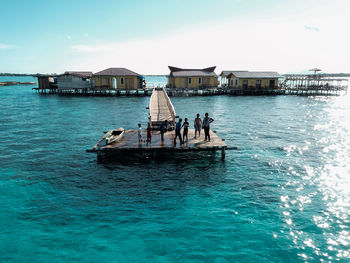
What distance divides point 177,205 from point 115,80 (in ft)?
193

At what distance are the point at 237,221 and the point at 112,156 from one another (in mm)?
11431

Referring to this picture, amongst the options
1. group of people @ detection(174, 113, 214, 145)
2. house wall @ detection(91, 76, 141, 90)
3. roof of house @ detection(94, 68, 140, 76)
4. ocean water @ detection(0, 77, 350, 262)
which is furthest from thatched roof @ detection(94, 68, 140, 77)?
group of people @ detection(174, 113, 214, 145)

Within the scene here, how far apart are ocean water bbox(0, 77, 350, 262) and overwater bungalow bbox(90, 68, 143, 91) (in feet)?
145

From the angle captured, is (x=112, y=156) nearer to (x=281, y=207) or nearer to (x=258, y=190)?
(x=258, y=190)

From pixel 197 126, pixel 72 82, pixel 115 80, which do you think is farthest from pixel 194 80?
pixel 197 126

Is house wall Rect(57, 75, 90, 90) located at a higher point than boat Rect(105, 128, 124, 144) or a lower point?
higher

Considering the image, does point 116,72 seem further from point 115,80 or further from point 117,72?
point 115,80

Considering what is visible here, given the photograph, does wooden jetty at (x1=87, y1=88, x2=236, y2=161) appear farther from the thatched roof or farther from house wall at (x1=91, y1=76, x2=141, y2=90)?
house wall at (x1=91, y1=76, x2=141, y2=90)

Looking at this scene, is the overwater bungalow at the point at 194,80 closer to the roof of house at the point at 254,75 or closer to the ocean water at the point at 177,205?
the roof of house at the point at 254,75

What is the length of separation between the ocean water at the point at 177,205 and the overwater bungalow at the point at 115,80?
44049 mm

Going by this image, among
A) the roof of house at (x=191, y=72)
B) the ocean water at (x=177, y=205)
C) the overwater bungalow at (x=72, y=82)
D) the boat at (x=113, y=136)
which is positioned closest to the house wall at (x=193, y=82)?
the roof of house at (x=191, y=72)

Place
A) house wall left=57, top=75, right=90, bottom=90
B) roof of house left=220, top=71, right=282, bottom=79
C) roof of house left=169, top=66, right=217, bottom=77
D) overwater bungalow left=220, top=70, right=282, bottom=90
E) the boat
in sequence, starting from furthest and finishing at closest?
overwater bungalow left=220, top=70, right=282, bottom=90, roof of house left=220, top=71, right=282, bottom=79, house wall left=57, top=75, right=90, bottom=90, roof of house left=169, top=66, right=217, bottom=77, the boat

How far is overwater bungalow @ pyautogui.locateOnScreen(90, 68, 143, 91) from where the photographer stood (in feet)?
216

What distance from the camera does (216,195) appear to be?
14359 millimetres
